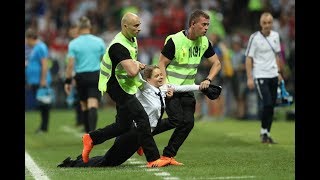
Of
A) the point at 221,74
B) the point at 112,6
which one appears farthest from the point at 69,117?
the point at 112,6

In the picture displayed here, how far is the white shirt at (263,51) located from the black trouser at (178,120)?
4.17 m

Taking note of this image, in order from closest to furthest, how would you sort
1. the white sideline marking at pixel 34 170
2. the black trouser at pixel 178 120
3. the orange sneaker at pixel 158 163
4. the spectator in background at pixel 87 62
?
the white sideline marking at pixel 34 170 < the orange sneaker at pixel 158 163 < the black trouser at pixel 178 120 < the spectator in background at pixel 87 62

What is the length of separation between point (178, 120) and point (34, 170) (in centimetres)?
205

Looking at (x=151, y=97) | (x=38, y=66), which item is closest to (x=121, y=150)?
(x=151, y=97)

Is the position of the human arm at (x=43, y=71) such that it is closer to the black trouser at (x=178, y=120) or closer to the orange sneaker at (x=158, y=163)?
the black trouser at (x=178, y=120)

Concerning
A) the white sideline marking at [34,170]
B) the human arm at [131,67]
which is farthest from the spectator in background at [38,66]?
the human arm at [131,67]

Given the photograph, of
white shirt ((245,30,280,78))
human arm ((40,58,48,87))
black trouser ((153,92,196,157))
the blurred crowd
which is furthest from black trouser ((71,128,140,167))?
the blurred crowd

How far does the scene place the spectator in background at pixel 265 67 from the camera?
1788 cm

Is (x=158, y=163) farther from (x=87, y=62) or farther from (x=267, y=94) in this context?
(x=87, y=62)

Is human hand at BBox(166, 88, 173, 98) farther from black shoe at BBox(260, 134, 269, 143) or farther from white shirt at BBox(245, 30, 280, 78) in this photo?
black shoe at BBox(260, 134, 269, 143)

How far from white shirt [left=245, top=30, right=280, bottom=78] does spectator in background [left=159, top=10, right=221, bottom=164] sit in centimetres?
374

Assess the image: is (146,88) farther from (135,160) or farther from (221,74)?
(221,74)

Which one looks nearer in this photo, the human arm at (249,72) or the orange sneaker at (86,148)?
the orange sneaker at (86,148)

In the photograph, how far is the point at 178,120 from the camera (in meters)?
13.8
